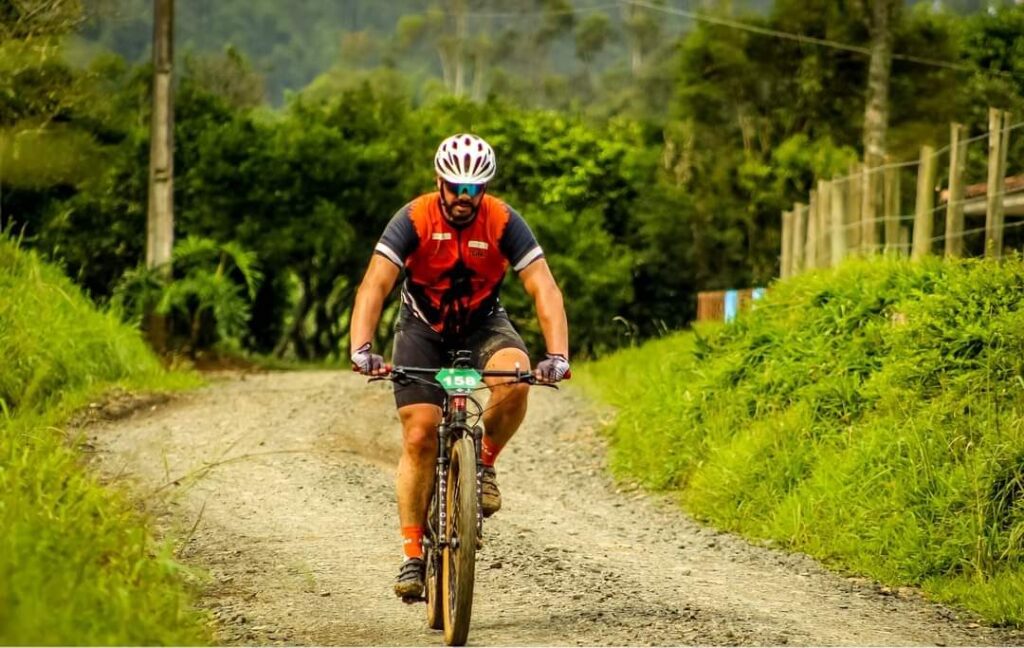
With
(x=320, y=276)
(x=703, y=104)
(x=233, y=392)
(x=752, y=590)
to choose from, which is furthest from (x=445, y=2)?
(x=752, y=590)

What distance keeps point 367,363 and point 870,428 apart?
16.8 feet

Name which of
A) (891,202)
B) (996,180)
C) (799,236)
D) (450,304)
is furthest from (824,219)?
(450,304)

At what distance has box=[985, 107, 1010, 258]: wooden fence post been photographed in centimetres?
1248

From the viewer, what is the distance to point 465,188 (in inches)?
275

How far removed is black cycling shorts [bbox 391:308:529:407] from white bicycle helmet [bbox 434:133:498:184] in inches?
29.9

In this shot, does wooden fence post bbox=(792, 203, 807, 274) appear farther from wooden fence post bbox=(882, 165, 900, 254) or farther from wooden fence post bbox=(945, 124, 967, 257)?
wooden fence post bbox=(945, 124, 967, 257)

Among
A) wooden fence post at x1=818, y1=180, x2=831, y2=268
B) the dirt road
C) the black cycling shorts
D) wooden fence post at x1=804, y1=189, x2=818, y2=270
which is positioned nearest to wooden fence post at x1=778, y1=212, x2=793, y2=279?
wooden fence post at x1=804, y1=189, x2=818, y2=270

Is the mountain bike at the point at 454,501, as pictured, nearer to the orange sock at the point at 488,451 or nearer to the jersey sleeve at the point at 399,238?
the orange sock at the point at 488,451

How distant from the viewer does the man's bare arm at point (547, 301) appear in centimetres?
720

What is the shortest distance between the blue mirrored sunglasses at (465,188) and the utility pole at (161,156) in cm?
1677

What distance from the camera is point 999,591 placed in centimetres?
839

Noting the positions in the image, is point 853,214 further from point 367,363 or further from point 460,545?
point 460,545

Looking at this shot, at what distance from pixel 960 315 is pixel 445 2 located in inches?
5201

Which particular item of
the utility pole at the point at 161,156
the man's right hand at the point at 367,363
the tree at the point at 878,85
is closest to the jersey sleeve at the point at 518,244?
the man's right hand at the point at 367,363
